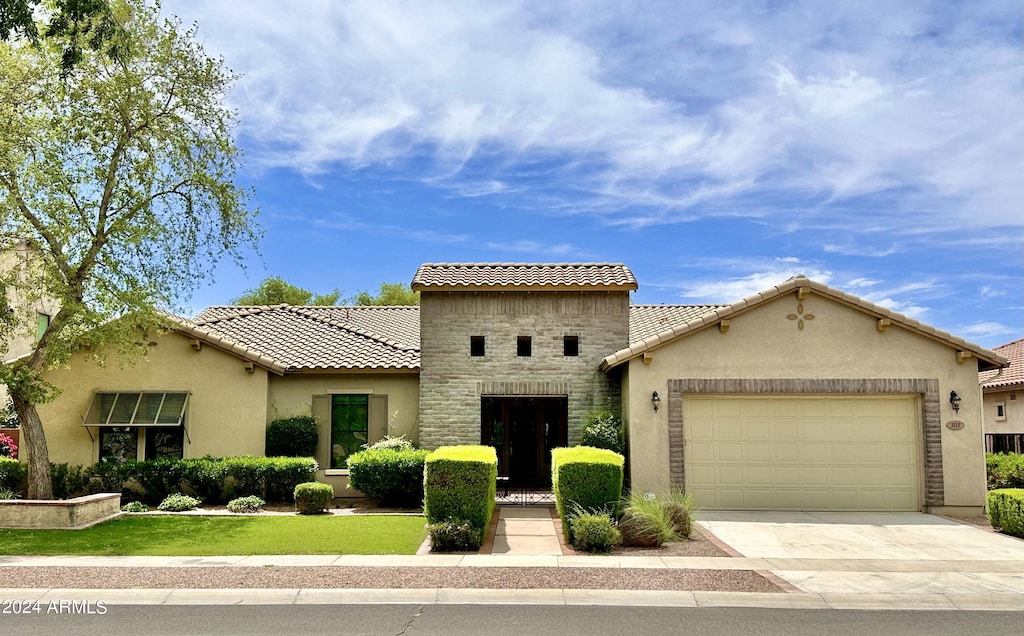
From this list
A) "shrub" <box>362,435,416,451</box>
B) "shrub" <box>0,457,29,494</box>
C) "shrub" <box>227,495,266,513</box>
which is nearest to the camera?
"shrub" <box>227,495,266,513</box>

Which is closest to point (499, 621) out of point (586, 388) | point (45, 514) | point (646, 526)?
point (646, 526)

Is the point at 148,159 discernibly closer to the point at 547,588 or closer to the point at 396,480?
the point at 396,480

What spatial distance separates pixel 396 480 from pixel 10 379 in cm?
775

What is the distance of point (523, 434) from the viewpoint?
778 inches

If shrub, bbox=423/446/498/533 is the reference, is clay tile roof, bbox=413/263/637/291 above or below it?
above

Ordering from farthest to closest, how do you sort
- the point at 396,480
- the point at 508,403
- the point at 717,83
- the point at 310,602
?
1. the point at 508,403
2. the point at 396,480
3. the point at 717,83
4. the point at 310,602

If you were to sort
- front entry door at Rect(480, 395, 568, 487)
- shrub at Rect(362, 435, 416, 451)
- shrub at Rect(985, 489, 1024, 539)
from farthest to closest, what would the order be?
front entry door at Rect(480, 395, 568, 487) → shrub at Rect(362, 435, 416, 451) → shrub at Rect(985, 489, 1024, 539)

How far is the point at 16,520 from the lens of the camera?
14492 mm

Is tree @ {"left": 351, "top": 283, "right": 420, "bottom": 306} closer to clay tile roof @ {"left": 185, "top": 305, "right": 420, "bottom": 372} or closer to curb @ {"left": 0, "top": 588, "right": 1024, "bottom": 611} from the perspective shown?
clay tile roof @ {"left": 185, "top": 305, "right": 420, "bottom": 372}

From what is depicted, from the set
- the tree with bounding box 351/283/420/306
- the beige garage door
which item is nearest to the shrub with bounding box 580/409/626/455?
the beige garage door

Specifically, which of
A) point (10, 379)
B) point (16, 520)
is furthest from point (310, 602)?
point (10, 379)

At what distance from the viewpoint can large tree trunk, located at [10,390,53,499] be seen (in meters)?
16.2

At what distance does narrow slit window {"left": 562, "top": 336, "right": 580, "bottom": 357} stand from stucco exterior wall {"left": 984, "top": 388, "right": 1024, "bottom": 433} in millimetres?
14066

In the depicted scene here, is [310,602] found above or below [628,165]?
below
